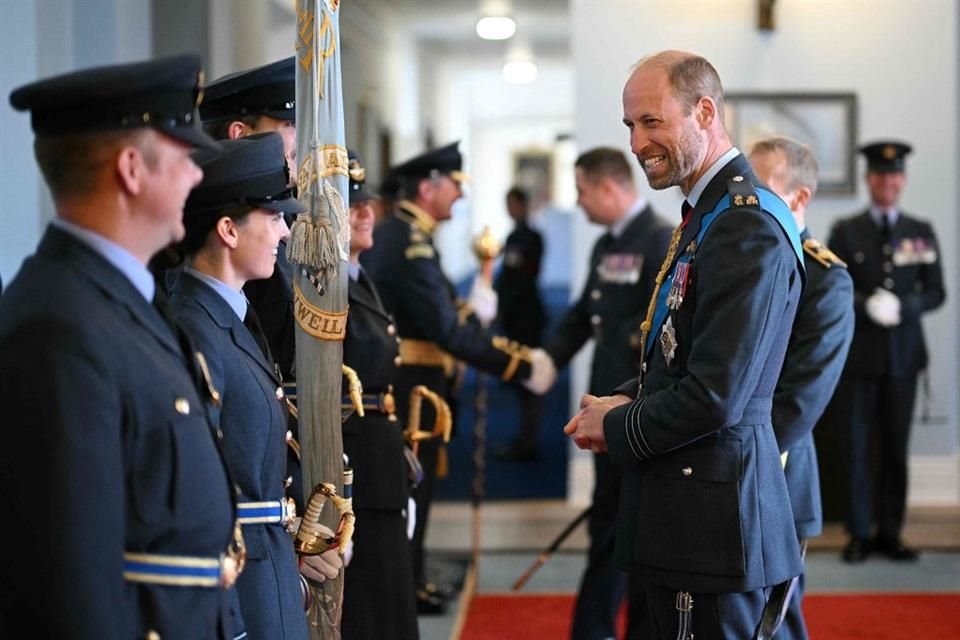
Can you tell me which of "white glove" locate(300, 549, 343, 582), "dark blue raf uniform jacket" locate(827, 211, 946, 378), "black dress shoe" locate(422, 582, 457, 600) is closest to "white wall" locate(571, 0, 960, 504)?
"dark blue raf uniform jacket" locate(827, 211, 946, 378)

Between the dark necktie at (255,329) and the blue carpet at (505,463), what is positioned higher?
the dark necktie at (255,329)

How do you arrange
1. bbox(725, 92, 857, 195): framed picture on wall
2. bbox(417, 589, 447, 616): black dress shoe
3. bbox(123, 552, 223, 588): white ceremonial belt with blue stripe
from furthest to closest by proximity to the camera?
bbox(725, 92, 857, 195): framed picture on wall
bbox(417, 589, 447, 616): black dress shoe
bbox(123, 552, 223, 588): white ceremonial belt with blue stripe

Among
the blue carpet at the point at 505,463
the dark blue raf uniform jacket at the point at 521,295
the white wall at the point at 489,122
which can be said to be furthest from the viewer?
the white wall at the point at 489,122

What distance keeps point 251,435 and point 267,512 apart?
0.13 meters

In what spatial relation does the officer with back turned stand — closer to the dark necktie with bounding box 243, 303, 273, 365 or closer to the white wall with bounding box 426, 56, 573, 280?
the dark necktie with bounding box 243, 303, 273, 365

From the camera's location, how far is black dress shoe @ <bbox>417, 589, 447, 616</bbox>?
4727mm

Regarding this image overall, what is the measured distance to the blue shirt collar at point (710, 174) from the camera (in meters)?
2.51

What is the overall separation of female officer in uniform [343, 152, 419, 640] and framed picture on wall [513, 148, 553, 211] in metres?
19.8

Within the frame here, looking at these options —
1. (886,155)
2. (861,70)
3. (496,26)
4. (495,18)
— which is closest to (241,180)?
(886,155)

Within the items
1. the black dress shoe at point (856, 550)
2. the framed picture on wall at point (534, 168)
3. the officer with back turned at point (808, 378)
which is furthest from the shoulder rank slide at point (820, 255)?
the framed picture on wall at point (534, 168)

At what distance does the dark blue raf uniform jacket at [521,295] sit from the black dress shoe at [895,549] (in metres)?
3.37

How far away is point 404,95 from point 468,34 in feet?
5.73

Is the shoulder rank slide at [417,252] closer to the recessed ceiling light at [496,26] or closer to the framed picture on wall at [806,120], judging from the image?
the framed picture on wall at [806,120]

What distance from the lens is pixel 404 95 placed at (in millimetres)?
13023
